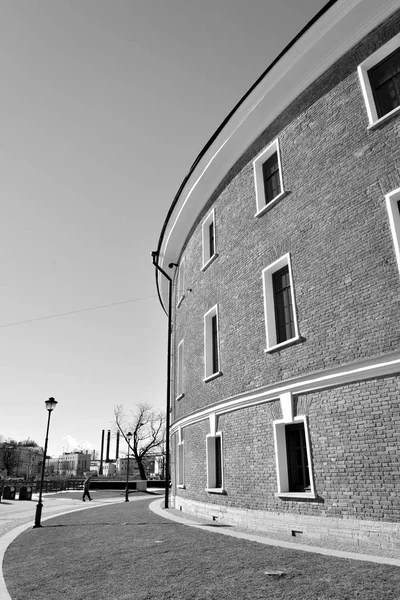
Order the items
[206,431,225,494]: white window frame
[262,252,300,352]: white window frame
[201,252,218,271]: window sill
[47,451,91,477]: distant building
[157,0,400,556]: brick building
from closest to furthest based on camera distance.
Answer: [157,0,400,556]: brick building, [262,252,300,352]: white window frame, [206,431,225,494]: white window frame, [201,252,218,271]: window sill, [47,451,91,477]: distant building

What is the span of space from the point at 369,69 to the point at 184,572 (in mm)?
11950

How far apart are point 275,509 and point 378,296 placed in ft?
18.9

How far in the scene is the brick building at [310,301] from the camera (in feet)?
28.5

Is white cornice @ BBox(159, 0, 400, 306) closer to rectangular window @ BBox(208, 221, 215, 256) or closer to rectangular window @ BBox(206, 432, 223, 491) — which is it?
rectangular window @ BBox(208, 221, 215, 256)

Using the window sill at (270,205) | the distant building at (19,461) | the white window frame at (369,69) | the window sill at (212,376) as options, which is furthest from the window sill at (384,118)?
the distant building at (19,461)

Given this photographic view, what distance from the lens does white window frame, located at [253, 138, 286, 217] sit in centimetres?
1269

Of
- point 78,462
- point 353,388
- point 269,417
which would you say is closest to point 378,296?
point 353,388

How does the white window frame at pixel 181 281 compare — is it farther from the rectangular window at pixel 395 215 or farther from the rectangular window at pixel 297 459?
the rectangular window at pixel 395 215

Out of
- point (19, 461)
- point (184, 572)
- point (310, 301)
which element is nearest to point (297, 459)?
point (310, 301)

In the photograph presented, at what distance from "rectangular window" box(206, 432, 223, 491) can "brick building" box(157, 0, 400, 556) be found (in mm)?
47

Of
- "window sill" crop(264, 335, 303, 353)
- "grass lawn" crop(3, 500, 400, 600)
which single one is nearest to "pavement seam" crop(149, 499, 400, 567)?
"grass lawn" crop(3, 500, 400, 600)

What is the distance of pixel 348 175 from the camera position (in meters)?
10.4

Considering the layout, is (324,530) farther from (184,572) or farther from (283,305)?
(283,305)

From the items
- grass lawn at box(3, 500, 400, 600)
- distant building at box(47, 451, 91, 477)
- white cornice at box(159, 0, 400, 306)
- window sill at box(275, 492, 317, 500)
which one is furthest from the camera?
distant building at box(47, 451, 91, 477)
